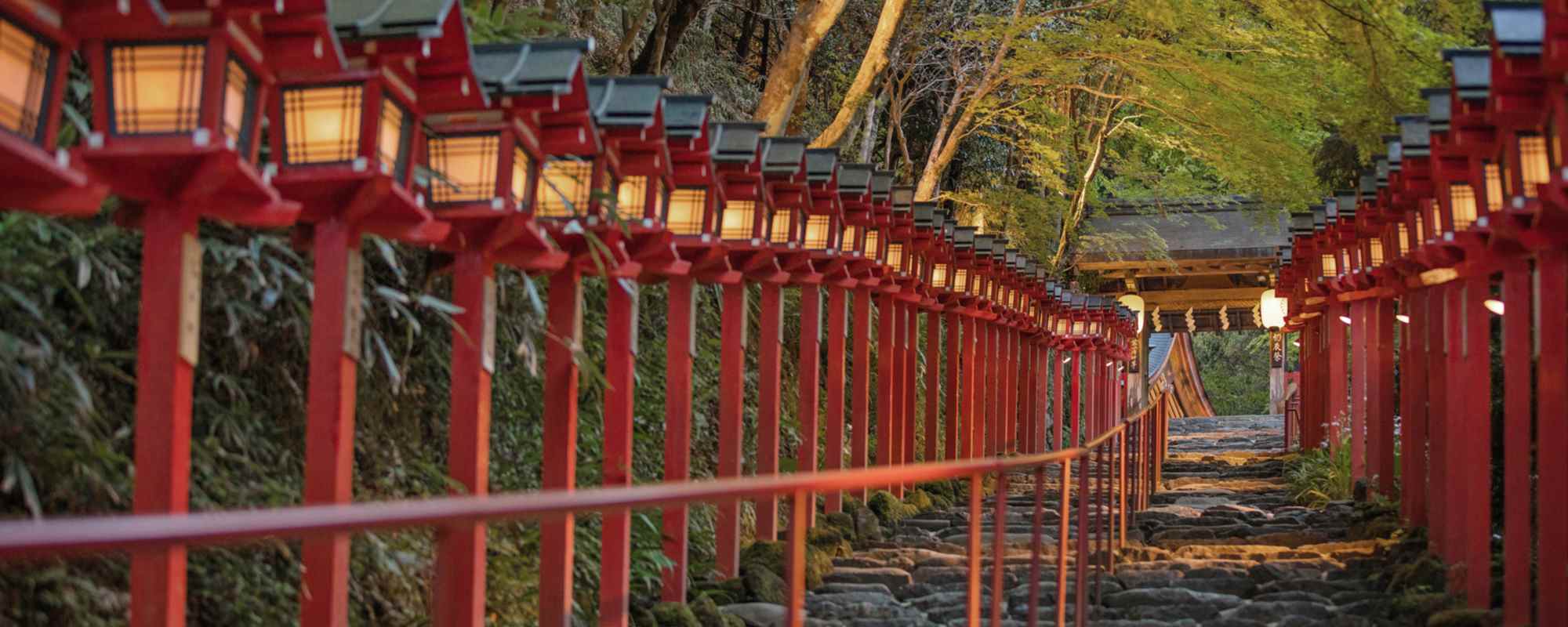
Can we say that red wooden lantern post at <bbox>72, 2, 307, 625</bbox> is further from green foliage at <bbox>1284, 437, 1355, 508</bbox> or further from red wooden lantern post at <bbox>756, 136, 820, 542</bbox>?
green foliage at <bbox>1284, 437, 1355, 508</bbox>

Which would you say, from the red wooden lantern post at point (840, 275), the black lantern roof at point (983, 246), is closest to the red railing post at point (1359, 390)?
the black lantern roof at point (983, 246)

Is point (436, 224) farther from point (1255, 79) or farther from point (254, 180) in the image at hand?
point (1255, 79)

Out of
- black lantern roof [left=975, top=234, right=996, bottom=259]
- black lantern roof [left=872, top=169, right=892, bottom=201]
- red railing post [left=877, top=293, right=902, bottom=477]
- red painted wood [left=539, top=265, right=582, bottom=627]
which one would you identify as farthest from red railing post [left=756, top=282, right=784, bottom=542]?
black lantern roof [left=975, top=234, right=996, bottom=259]

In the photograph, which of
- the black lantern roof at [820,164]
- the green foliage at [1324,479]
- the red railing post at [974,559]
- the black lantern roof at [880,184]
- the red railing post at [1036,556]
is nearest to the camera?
the red railing post at [974,559]

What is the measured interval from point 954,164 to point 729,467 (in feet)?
56.1

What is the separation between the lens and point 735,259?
37.0 ft

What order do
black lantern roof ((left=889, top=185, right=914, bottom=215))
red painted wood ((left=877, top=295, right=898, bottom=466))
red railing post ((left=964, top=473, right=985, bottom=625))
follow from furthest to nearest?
1. black lantern roof ((left=889, top=185, right=914, bottom=215))
2. red painted wood ((left=877, top=295, right=898, bottom=466))
3. red railing post ((left=964, top=473, right=985, bottom=625))

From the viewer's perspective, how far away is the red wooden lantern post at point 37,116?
437cm

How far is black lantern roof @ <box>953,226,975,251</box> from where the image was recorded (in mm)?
19344

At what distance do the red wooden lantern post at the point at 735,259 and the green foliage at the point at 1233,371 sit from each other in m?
46.6

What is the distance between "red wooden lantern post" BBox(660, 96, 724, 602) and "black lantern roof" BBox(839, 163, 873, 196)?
3.27 m

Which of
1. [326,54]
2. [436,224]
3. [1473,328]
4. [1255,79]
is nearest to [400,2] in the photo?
[326,54]

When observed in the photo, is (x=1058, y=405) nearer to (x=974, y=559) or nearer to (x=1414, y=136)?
→ (x=1414, y=136)

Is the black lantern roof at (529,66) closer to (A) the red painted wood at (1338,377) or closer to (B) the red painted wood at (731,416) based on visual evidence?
(B) the red painted wood at (731,416)
